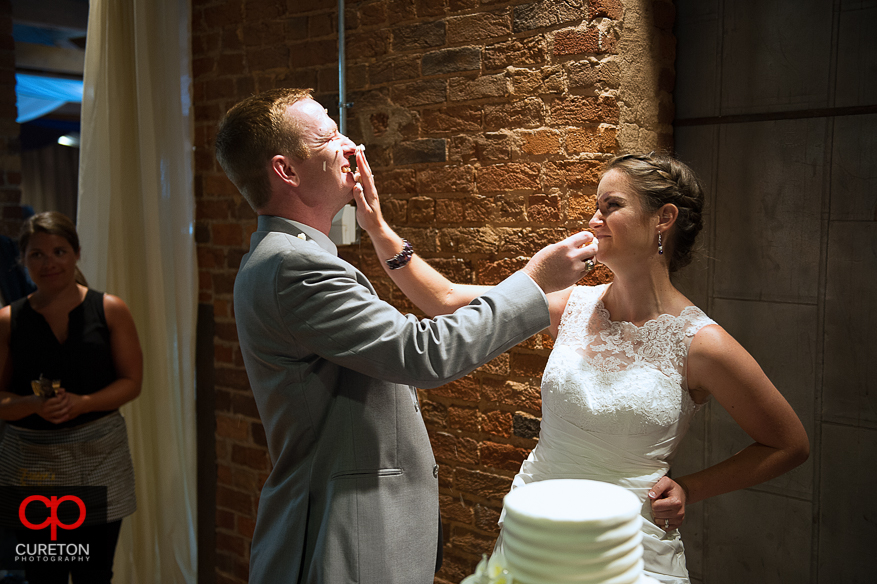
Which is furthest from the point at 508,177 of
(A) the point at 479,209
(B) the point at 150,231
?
(B) the point at 150,231

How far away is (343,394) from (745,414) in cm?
95

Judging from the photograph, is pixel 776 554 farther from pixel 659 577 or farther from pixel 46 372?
pixel 46 372

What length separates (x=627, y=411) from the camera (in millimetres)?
1621

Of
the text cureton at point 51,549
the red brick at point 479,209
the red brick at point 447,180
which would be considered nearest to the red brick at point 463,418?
the red brick at point 479,209

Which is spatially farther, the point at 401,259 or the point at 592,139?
the point at 592,139

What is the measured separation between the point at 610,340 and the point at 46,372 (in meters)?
2.12

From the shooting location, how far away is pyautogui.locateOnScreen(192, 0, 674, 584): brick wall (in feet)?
6.87

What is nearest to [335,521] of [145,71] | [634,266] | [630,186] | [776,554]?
[634,266]

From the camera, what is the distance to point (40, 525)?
2.66 meters

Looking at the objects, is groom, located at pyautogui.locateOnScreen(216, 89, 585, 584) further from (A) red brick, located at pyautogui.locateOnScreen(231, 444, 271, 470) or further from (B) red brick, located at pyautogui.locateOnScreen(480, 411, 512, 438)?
(A) red brick, located at pyautogui.locateOnScreen(231, 444, 271, 470)

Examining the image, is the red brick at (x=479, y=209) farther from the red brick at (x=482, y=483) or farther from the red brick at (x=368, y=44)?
the red brick at (x=482, y=483)

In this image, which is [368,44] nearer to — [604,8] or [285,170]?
[604,8]

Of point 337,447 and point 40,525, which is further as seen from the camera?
point 40,525

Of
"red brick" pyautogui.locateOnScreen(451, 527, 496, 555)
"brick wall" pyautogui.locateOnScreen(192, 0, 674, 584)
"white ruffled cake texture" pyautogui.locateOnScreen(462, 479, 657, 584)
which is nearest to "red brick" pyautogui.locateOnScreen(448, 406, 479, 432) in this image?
"brick wall" pyautogui.locateOnScreen(192, 0, 674, 584)
